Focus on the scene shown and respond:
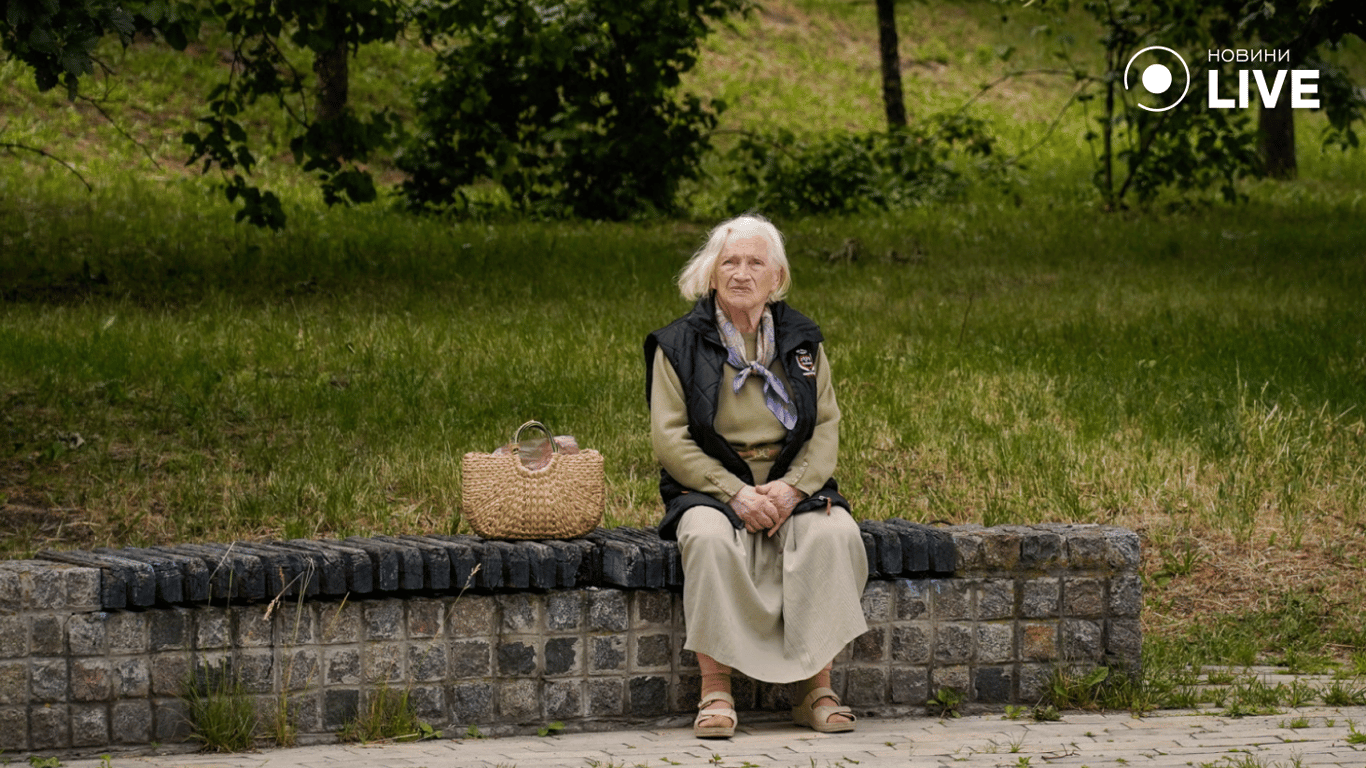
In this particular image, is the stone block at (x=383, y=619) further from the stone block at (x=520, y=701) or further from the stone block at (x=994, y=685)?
the stone block at (x=994, y=685)

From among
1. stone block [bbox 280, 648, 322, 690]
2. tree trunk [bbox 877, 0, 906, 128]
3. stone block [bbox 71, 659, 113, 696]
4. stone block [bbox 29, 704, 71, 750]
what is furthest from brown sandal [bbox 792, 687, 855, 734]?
tree trunk [bbox 877, 0, 906, 128]

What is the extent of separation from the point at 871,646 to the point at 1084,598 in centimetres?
82

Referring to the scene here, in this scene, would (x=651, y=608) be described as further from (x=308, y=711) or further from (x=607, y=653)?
(x=308, y=711)

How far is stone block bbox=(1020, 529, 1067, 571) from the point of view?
5828 mm

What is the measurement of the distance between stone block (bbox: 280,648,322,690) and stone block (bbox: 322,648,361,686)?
25mm

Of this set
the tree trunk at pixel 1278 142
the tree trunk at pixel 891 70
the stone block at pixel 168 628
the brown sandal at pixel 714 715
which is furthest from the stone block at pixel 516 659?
the tree trunk at pixel 1278 142

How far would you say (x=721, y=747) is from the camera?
17.0 feet

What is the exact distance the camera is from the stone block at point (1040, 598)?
5.86 metres

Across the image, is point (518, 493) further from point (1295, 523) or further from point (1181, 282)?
point (1181, 282)

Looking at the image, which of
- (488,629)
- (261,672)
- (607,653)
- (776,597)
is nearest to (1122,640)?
(776,597)

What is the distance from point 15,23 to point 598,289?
21.5ft

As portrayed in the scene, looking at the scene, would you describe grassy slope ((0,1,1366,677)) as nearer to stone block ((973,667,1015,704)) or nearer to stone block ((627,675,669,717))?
stone block ((973,667,1015,704))

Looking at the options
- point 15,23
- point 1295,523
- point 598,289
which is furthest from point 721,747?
point 598,289

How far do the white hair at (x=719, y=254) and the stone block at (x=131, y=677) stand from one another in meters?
2.24
